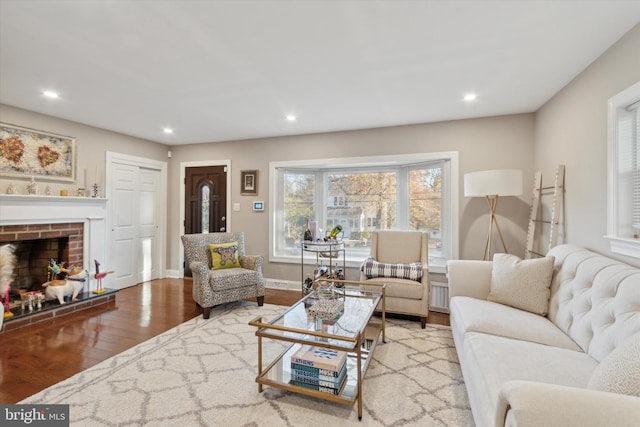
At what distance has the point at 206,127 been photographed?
4.09m

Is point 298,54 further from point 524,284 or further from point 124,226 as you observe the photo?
point 124,226

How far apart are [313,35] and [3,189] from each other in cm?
370

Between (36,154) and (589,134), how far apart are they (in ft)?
18.1

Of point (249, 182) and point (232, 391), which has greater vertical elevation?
point (249, 182)

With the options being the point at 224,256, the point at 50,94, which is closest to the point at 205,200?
the point at 224,256

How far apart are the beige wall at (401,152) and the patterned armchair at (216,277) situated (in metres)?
0.88

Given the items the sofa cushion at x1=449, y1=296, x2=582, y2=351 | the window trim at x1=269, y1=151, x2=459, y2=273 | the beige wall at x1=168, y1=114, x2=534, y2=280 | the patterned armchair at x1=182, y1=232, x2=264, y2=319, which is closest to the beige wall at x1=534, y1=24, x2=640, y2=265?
the beige wall at x1=168, y1=114, x2=534, y2=280

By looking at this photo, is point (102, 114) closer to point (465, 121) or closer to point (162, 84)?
point (162, 84)

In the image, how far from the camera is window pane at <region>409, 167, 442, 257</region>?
3920 mm

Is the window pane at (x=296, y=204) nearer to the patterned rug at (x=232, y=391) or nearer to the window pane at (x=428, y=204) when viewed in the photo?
the window pane at (x=428, y=204)

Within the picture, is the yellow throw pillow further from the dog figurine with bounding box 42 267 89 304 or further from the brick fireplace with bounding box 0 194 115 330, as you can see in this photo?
the dog figurine with bounding box 42 267 89 304

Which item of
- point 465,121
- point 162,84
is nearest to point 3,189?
point 162,84

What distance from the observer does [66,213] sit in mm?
3588

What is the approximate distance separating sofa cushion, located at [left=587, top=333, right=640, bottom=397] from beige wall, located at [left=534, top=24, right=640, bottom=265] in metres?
1.23
